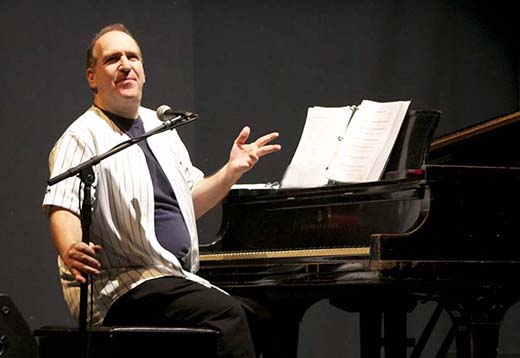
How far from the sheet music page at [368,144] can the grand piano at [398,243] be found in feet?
0.14

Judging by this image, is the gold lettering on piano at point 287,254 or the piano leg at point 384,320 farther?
the piano leg at point 384,320

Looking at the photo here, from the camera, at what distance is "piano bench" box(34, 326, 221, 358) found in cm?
308

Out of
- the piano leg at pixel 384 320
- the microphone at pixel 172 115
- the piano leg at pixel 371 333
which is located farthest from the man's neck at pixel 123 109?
the piano leg at pixel 371 333

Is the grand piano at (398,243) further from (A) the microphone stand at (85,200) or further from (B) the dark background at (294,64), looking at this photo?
(B) the dark background at (294,64)

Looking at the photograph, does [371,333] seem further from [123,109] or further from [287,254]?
[123,109]

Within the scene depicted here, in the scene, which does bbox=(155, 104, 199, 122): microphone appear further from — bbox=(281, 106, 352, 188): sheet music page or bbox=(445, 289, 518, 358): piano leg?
bbox=(445, 289, 518, 358): piano leg

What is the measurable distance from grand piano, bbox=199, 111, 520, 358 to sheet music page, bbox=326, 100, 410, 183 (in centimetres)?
4

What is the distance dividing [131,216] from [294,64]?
278cm

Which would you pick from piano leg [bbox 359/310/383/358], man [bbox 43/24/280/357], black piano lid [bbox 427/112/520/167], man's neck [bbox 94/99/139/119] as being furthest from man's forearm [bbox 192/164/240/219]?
black piano lid [bbox 427/112/520/167]

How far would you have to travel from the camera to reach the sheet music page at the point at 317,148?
3.88 metres

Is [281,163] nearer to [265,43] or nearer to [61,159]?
[265,43]

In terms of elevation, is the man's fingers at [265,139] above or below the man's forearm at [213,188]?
above

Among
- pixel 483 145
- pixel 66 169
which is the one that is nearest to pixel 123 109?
pixel 66 169

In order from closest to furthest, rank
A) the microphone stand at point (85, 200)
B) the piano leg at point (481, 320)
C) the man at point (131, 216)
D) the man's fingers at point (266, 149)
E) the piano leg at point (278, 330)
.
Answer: the microphone stand at point (85, 200) → the man at point (131, 216) → the piano leg at point (481, 320) → the man's fingers at point (266, 149) → the piano leg at point (278, 330)
